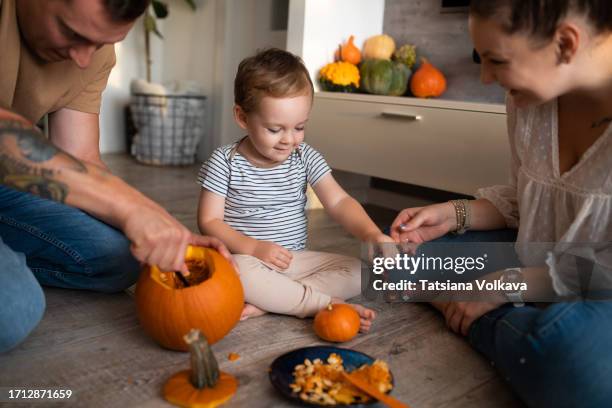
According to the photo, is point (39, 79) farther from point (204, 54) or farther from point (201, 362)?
point (204, 54)

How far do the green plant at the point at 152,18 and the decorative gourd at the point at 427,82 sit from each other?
1.87 meters

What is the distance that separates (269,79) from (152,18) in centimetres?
264

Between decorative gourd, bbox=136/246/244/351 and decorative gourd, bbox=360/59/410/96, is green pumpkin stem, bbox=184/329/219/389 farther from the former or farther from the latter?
decorative gourd, bbox=360/59/410/96

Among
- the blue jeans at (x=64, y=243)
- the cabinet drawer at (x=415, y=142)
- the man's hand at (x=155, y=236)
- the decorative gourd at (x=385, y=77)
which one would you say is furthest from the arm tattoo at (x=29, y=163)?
the decorative gourd at (x=385, y=77)

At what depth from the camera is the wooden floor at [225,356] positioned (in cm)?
94

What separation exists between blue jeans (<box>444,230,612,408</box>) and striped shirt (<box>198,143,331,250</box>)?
1.99ft

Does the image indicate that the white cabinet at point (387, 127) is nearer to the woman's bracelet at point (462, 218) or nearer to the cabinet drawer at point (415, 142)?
the cabinet drawer at point (415, 142)

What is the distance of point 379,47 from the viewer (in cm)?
249

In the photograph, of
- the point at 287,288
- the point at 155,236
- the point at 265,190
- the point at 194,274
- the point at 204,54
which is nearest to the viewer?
the point at 155,236

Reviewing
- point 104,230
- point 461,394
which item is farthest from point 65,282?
point 461,394

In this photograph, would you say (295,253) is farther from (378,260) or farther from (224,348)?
(224,348)

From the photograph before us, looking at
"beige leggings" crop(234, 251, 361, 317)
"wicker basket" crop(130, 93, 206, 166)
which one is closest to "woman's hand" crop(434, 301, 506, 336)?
"beige leggings" crop(234, 251, 361, 317)

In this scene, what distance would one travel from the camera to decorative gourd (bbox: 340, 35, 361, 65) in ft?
8.23

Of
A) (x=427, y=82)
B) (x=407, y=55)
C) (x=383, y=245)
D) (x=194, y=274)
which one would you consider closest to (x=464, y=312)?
(x=383, y=245)
